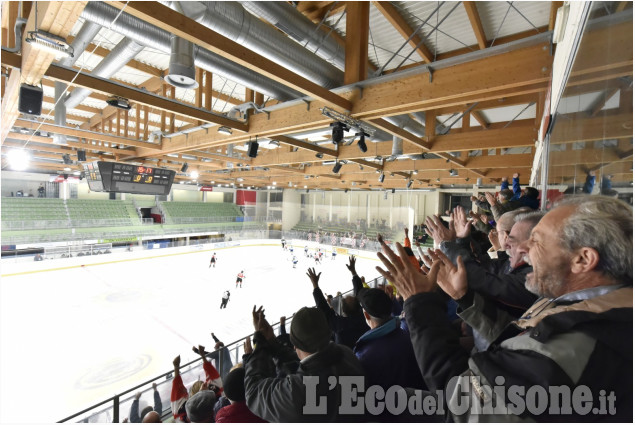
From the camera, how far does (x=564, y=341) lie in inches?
29.5

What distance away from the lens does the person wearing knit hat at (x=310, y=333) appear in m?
1.67

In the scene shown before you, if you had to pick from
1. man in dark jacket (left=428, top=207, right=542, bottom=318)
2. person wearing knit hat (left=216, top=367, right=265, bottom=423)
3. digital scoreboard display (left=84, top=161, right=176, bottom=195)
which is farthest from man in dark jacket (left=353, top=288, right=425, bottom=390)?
digital scoreboard display (left=84, top=161, right=176, bottom=195)

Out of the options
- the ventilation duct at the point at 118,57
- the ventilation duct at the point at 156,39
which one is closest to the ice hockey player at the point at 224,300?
the ventilation duct at the point at 118,57

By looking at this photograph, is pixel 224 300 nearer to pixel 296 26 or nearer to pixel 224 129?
pixel 224 129

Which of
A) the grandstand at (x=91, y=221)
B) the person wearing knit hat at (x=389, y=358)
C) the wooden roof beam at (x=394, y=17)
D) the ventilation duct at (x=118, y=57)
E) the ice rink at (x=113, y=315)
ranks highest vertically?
the wooden roof beam at (x=394, y=17)

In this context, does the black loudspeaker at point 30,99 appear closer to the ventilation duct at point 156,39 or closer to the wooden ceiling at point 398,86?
the wooden ceiling at point 398,86

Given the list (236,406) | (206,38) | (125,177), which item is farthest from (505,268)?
(125,177)

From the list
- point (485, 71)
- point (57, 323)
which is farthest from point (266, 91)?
point (57, 323)

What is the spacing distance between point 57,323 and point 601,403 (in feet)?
39.3

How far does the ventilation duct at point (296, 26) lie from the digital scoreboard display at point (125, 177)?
8071 millimetres

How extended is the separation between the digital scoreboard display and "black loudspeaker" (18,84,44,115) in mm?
6235

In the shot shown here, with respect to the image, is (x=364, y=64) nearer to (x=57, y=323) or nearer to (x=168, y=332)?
(x=168, y=332)

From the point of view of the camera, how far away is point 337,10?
3637 millimetres

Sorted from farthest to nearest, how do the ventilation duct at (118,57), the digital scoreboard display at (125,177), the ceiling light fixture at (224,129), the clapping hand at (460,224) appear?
the digital scoreboard display at (125,177), the ceiling light fixture at (224,129), the ventilation duct at (118,57), the clapping hand at (460,224)
